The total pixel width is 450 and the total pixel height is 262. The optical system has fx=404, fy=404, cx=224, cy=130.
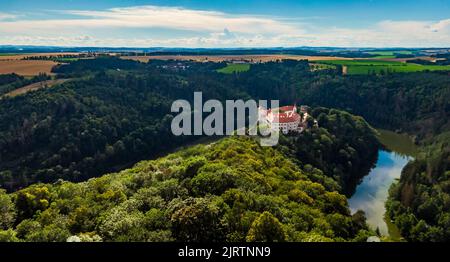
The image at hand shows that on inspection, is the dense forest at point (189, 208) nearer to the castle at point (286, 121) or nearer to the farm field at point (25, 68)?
the castle at point (286, 121)

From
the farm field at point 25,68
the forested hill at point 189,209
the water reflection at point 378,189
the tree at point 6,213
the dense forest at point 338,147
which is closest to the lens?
the forested hill at point 189,209

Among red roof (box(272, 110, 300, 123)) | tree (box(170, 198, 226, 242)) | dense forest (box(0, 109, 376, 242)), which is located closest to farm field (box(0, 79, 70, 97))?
red roof (box(272, 110, 300, 123))

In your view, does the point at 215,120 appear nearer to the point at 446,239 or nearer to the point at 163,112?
the point at 163,112

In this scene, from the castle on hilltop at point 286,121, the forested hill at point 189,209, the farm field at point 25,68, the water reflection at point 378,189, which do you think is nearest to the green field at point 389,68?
the water reflection at point 378,189

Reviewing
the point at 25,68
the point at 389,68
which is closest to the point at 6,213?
the point at 25,68

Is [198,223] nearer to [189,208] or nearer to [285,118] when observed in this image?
[189,208]

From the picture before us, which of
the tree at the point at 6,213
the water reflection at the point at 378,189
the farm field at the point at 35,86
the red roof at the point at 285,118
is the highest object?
the farm field at the point at 35,86
